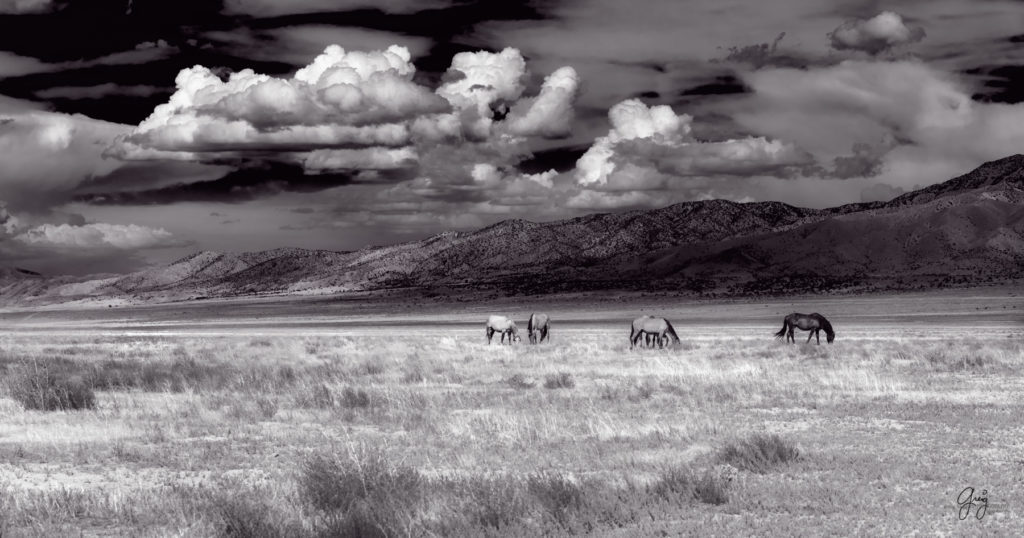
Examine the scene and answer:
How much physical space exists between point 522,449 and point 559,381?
28.6 feet

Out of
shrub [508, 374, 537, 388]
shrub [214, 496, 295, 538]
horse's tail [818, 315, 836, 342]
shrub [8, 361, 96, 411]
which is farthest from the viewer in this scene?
horse's tail [818, 315, 836, 342]

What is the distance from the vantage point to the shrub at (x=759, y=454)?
35.4 ft

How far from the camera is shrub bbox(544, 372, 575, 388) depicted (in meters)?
21.0

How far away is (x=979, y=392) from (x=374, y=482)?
43.9ft

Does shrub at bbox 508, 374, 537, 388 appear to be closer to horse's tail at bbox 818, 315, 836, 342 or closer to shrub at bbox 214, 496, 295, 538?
shrub at bbox 214, 496, 295, 538

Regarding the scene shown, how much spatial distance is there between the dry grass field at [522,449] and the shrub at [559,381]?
0.10 m

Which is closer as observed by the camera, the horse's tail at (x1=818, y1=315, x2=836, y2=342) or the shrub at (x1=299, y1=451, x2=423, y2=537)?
the shrub at (x1=299, y1=451, x2=423, y2=537)

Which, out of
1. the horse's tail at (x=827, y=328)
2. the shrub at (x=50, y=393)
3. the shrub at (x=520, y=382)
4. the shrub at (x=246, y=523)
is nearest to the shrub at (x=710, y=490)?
the shrub at (x=246, y=523)

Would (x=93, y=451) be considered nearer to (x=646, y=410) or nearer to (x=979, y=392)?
(x=646, y=410)

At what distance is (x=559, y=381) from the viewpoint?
21234 mm

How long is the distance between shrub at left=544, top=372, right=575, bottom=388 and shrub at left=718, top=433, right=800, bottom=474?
31.3 feet

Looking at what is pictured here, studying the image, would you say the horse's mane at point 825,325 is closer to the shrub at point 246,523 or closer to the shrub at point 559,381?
Result: the shrub at point 559,381

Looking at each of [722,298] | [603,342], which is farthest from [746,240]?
[603,342]

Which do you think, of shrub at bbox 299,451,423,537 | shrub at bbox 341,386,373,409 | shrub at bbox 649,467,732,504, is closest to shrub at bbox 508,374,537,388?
shrub at bbox 341,386,373,409
